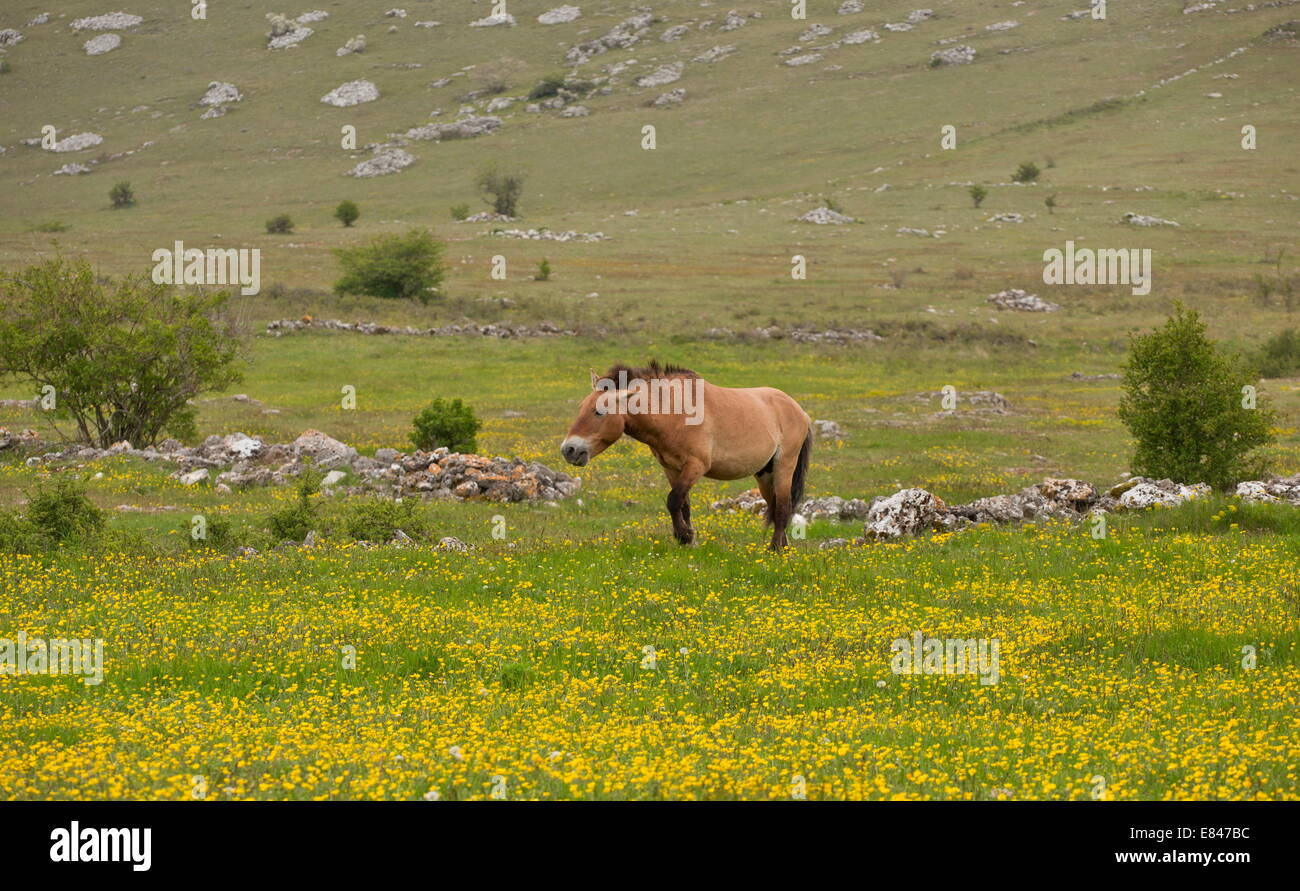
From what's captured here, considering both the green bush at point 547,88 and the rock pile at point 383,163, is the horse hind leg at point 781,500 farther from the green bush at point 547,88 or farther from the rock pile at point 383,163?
the green bush at point 547,88

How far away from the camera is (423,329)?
56.4 metres

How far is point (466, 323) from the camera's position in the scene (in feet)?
191

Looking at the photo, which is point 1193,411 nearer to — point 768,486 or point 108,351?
point 768,486

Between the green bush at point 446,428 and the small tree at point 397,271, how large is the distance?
120ft

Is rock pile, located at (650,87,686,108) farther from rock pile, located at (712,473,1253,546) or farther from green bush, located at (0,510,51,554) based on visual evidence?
green bush, located at (0,510,51,554)

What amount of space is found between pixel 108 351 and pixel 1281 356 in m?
46.2

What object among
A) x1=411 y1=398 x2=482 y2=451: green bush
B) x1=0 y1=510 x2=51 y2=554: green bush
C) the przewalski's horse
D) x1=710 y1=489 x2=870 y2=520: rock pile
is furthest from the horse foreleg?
x1=411 y1=398 x2=482 y2=451: green bush

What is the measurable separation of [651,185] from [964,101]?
174 ft

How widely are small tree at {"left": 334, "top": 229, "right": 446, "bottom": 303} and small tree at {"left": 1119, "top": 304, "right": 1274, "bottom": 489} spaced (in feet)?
155
